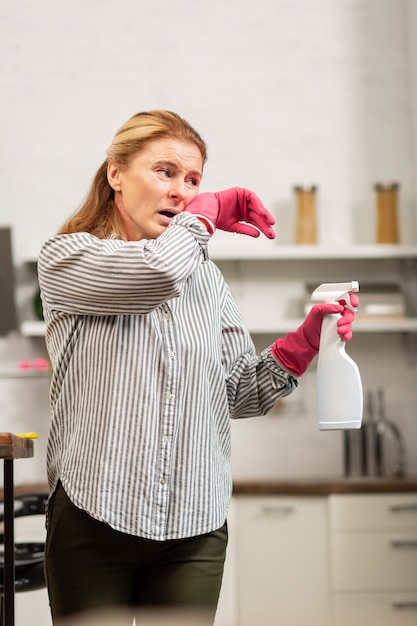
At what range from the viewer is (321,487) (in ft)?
12.0

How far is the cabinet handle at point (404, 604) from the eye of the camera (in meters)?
3.63

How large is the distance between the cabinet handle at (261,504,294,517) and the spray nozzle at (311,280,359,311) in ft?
7.23

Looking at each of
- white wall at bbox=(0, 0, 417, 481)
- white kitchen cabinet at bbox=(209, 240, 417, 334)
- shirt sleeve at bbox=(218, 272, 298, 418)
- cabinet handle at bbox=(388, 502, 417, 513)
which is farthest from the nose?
white wall at bbox=(0, 0, 417, 481)

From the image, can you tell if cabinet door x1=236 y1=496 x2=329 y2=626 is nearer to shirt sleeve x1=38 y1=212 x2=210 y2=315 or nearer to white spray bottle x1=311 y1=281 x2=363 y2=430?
white spray bottle x1=311 y1=281 x2=363 y2=430

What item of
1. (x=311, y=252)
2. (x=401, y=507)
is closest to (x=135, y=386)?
(x=401, y=507)

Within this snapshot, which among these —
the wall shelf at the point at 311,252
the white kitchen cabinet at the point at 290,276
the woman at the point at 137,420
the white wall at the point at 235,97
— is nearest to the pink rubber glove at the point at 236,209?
the woman at the point at 137,420

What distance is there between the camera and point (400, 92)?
4.47 m

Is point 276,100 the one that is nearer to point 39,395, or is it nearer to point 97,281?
point 39,395

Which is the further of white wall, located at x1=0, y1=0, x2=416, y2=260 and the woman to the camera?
white wall, located at x1=0, y1=0, x2=416, y2=260

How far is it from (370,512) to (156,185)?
2.44 m

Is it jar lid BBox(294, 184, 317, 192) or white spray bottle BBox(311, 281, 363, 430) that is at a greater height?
jar lid BBox(294, 184, 317, 192)

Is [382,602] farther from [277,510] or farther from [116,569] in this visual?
[116,569]

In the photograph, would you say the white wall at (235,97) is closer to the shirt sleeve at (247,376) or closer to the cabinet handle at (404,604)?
the cabinet handle at (404,604)

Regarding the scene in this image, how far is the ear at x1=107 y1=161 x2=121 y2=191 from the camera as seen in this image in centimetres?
165
